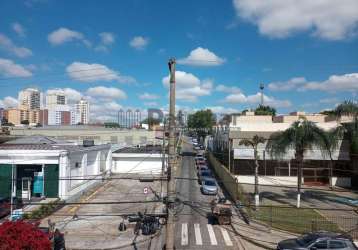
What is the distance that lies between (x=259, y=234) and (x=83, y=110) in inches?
6497

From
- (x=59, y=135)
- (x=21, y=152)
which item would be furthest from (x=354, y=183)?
(x=59, y=135)

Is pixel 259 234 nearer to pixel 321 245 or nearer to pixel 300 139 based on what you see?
pixel 321 245

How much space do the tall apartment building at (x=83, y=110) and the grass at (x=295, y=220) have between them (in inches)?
5877

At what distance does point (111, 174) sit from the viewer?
1983 inches

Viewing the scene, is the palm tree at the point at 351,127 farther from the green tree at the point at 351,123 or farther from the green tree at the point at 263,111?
the green tree at the point at 263,111

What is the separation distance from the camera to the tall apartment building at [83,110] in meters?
169

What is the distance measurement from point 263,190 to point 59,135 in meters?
49.8

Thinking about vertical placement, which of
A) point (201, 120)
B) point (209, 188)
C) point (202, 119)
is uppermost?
point (202, 119)

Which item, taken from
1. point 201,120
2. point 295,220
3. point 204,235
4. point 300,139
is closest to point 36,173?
point 204,235

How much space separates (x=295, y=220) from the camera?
24797 mm

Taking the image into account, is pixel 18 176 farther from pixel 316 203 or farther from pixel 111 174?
pixel 316 203

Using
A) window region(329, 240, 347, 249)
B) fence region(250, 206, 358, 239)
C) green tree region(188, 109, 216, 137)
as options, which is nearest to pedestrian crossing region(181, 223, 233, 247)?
fence region(250, 206, 358, 239)

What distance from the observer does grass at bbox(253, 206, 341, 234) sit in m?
22.8

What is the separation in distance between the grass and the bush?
51.9ft
